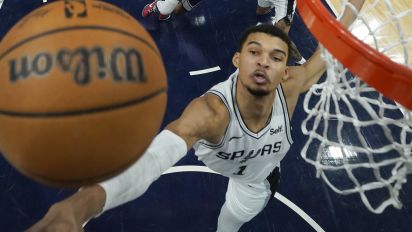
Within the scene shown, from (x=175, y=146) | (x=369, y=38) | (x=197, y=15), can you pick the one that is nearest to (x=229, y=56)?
(x=197, y=15)

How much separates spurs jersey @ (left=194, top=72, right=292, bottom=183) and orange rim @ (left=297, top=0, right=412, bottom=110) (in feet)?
1.97

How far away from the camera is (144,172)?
1.30 metres

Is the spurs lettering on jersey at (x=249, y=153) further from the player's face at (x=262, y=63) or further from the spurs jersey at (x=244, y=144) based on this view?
the player's face at (x=262, y=63)

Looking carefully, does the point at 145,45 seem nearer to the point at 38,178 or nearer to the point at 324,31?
the point at 38,178

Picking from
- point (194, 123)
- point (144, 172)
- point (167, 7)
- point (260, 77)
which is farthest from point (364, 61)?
point (167, 7)

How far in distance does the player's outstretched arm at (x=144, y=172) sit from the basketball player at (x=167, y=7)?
2.28 meters

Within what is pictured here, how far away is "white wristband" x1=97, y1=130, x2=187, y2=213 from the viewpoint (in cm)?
123

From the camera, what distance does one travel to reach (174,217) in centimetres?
262

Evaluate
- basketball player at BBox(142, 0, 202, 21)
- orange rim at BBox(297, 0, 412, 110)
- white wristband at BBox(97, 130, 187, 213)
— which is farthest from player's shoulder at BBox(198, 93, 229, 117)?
basketball player at BBox(142, 0, 202, 21)

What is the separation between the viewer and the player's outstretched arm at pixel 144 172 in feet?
3.54

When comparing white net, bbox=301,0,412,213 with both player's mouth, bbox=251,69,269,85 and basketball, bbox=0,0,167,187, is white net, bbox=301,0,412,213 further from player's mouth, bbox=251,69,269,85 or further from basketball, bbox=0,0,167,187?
basketball, bbox=0,0,167,187

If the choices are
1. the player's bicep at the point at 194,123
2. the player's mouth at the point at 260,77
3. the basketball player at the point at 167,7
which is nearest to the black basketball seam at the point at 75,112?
→ the player's bicep at the point at 194,123

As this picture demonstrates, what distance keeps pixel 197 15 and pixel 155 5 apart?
0.47 meters

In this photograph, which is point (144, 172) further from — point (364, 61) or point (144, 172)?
point (364, 61)
